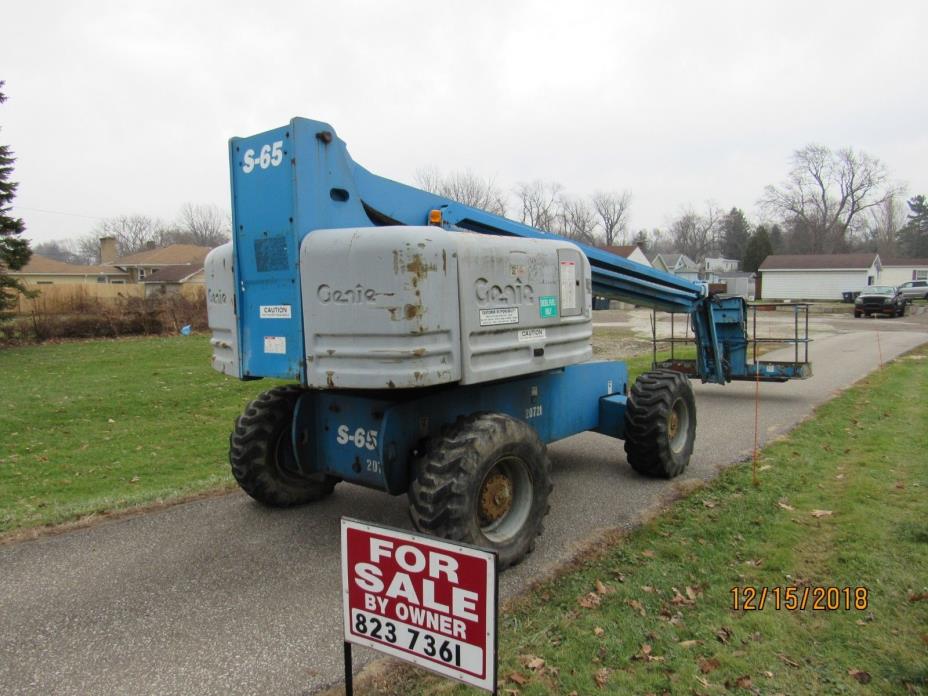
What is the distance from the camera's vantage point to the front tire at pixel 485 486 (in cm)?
410

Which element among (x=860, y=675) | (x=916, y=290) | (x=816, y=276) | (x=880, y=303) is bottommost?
(x=860, y=675)

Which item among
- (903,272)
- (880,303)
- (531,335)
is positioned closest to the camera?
(531,335)

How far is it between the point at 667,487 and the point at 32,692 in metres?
5.14

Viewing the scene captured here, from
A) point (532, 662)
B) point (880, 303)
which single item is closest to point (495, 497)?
point (532, 662)

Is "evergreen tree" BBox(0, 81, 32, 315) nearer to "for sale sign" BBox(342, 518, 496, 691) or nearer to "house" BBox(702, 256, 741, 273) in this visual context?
"for sale sign" BBox(342, 518, 496, 691)

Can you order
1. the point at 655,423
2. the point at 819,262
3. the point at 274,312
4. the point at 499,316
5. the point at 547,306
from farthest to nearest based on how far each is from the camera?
1. the point at 819,262
2. the point at 655,423
3. the point at 547,306
4. the point at 499,316
5. the point at 274,312

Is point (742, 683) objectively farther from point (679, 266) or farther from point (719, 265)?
point (719, 265)

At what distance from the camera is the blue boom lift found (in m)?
3.91

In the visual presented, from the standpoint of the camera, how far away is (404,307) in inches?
151

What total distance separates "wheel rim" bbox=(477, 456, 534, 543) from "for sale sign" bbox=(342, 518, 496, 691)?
1715mm

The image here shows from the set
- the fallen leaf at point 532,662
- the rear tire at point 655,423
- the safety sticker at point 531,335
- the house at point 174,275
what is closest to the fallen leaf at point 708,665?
the fallen leaf at point 532,662

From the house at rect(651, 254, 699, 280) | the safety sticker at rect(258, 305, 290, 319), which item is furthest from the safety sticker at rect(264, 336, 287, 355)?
the house at rect(651, 254, 699, 280)

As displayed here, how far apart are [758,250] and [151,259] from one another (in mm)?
63434

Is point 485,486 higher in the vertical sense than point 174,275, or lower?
lower
